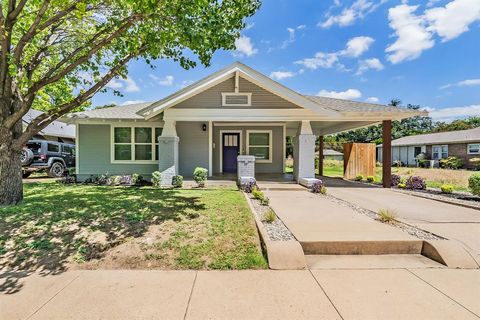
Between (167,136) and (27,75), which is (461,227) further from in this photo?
(27,75)

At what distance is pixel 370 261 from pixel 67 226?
596cm

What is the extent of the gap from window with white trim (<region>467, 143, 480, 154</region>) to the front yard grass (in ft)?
100

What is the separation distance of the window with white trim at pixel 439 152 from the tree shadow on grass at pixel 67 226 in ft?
108

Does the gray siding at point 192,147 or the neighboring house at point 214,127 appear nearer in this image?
the neighboring house at point 214,127

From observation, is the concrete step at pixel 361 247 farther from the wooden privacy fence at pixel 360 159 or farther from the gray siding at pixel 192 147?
the wooden privacy fence at pixel 360 159

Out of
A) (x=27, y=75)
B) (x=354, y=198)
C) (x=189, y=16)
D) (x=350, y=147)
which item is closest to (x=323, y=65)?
(x=350, y=147)

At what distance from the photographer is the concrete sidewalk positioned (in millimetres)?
2672

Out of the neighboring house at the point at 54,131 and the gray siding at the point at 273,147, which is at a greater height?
the neighboring house at the point at 54,131

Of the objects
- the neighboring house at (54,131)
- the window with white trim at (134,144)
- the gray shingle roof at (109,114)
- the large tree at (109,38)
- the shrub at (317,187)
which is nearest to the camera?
the large tree at (109,38)

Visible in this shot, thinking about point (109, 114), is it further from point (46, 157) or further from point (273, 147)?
point (273, 147)

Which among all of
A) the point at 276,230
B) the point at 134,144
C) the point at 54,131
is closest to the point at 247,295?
the point at 276,230

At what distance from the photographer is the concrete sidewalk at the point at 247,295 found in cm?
267

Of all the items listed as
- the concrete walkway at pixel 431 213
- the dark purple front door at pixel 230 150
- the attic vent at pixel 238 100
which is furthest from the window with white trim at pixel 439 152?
the attic vent at pixel 238 100

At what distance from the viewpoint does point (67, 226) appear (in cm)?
497
